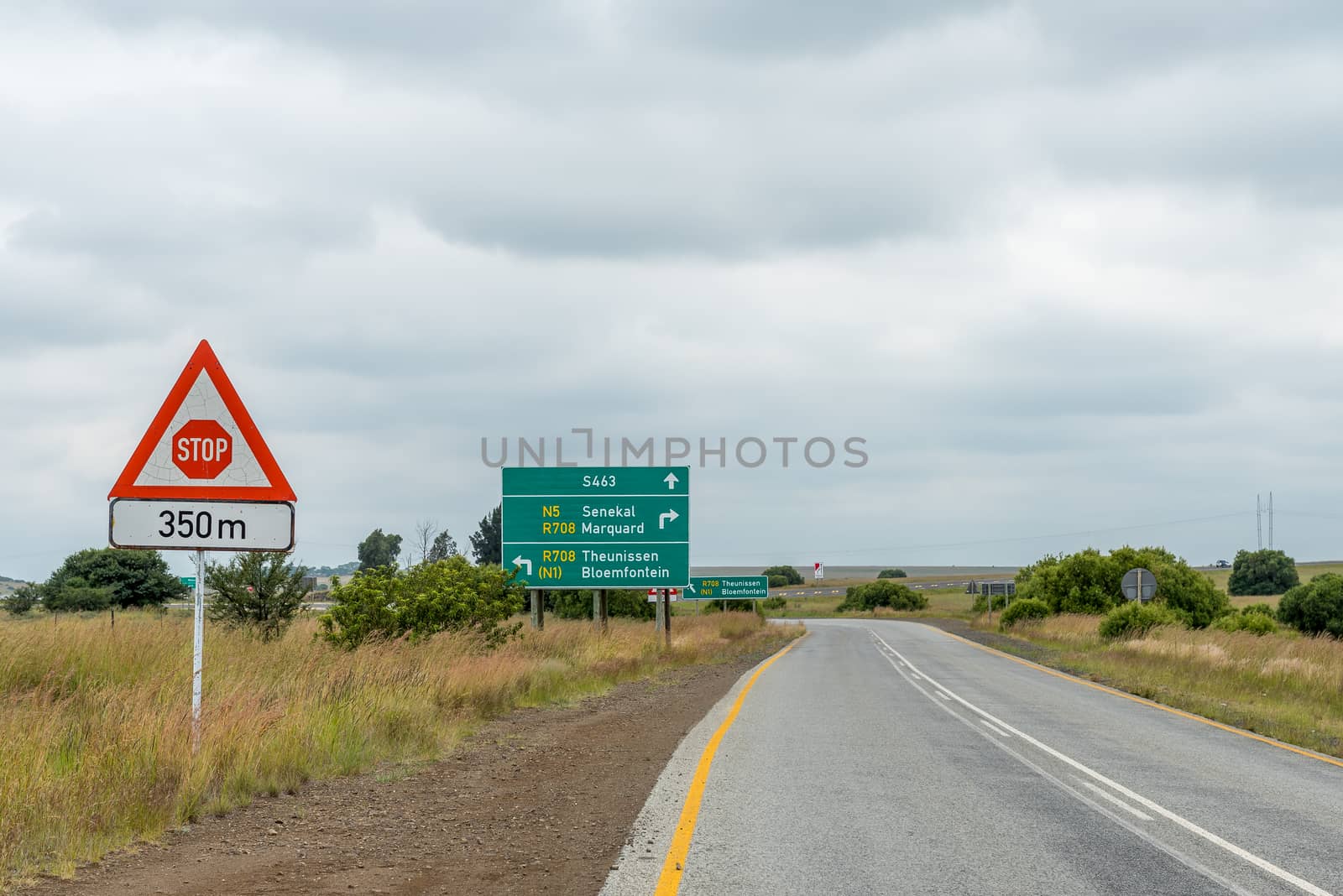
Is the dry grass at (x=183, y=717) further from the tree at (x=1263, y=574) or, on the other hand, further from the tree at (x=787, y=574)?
the tree at (x=787, y=574)

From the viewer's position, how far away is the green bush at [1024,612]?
58469mm

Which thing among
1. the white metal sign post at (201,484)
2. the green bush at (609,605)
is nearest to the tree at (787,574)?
the green bush at (609,605)

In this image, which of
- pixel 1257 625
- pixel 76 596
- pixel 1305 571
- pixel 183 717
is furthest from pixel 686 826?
pixel 1305 571

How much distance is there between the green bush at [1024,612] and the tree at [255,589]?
43707mm

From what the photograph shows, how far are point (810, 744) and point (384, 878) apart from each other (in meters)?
7.39

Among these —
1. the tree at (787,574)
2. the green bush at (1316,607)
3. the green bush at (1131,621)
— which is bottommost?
the tree at (787,574)

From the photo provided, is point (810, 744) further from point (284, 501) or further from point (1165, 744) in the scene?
point (284, 501)

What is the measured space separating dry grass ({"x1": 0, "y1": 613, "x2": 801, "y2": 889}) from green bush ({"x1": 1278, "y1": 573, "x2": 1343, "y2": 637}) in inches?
A: 2590

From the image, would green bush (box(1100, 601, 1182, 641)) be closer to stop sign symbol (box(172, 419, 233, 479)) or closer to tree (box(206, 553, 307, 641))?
tree (box(206, 553, 307, 641))

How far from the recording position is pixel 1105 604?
58.1 meters

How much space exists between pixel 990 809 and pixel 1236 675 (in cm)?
1921

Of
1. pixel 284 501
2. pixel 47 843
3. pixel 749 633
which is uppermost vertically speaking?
pixel 284 501

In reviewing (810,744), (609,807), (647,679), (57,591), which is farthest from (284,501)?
(57,591)

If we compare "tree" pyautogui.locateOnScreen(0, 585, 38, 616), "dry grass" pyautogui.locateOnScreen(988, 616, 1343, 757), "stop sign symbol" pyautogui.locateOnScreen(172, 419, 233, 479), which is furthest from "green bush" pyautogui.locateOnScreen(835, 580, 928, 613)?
"stop sign symbol" pyautogui.locateOnScreen(172, 419, 233, 479)
